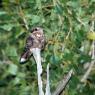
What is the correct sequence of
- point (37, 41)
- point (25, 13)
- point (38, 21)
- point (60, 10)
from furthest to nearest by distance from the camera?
point (25, 13)
point (38, 21)
point (60, 10)
point (37, 41)

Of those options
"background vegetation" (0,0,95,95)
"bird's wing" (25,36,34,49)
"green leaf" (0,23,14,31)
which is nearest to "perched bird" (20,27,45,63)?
"bird's wing" (25,36,34,49)

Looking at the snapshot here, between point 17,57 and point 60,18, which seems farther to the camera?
point 17,57

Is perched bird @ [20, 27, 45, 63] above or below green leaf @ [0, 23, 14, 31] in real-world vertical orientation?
above

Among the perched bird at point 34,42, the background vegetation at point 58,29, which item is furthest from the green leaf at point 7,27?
the perched bird at point 34,42

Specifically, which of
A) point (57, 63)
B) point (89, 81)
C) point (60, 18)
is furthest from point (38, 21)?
point (89, 81)

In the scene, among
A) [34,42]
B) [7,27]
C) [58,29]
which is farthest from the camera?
[7,27]

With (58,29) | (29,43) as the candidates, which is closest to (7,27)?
(58,29)

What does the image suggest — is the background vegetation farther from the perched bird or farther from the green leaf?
the perched bird

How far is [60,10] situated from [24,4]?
1.11 feet

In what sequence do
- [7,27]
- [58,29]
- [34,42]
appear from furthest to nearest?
[7,27] < [58,29] < [34,42]

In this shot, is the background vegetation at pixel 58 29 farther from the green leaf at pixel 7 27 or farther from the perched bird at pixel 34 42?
the perched bird at pixel 34 42

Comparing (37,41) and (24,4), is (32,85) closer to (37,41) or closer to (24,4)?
(24,4)

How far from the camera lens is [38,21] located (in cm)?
169

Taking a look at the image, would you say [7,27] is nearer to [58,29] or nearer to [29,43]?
[58,29]
